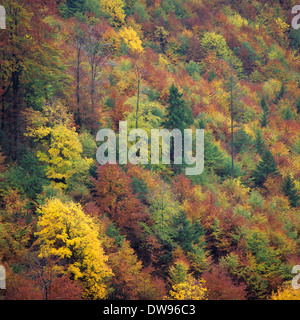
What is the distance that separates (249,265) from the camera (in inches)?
1126

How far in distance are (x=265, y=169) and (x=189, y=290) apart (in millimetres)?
21576

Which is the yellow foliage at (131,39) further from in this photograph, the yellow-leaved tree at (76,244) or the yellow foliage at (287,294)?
the yellow foliage at (287,294)

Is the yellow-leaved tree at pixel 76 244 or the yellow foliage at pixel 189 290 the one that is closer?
the yellow-leaved tree at pixel 76 244

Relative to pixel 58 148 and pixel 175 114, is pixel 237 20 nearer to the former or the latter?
pixel 175 114

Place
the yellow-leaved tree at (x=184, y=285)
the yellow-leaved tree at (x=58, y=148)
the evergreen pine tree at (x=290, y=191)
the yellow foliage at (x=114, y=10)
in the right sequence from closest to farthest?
the yellow-leaved tree at (x=184, y=285)
the yellow-leaved tree at (x=58, y=148)
the evergreen pine tree at (x=290, y=191)
the yellow foliage at (x=114, y=10)

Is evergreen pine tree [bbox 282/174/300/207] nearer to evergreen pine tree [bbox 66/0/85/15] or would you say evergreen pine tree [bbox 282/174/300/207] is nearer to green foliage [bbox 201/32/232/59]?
green foliage [bbox 201/32/232/59]

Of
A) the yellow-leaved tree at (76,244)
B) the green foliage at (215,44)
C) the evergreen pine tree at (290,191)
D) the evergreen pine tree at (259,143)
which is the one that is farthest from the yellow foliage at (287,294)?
the green foliage at (215,44)

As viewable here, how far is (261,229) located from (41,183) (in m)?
17.9

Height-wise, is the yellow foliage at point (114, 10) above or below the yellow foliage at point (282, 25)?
below

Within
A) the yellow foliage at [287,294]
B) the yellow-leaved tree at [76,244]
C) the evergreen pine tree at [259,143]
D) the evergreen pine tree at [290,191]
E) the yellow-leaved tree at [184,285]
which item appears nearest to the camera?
the yellow-leaved tree at [76,244]

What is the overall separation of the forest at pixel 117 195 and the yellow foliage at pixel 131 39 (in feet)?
28.3

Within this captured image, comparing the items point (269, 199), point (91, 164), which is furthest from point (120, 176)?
point (269, 199)

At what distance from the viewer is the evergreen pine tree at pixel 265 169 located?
41750mm

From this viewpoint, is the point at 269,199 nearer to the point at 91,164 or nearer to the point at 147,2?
the point at 91,164
